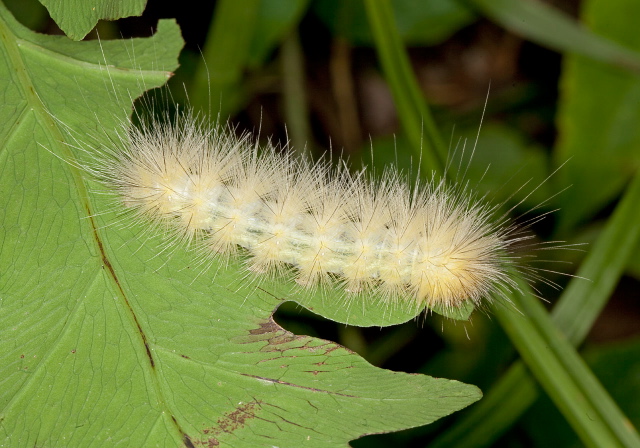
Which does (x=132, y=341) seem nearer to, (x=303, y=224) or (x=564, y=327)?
(x=303, y=224)

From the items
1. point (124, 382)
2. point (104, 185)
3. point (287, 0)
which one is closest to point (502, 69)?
point (287, 0)

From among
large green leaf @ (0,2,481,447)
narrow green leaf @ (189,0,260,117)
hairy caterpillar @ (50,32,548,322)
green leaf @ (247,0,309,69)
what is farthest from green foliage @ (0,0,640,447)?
green leaf @ (247,0,309,69)

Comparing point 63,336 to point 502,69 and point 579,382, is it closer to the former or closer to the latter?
point 579,382

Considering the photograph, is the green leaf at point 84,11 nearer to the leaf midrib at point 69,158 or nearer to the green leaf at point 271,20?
the leaf midrib at point 69,158

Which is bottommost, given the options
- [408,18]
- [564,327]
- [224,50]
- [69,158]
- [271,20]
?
[69,158]

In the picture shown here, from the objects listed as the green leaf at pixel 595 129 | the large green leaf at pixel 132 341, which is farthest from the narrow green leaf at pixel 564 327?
the large green leaf at pixel 132 341

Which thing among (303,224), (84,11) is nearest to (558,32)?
(303,224)
